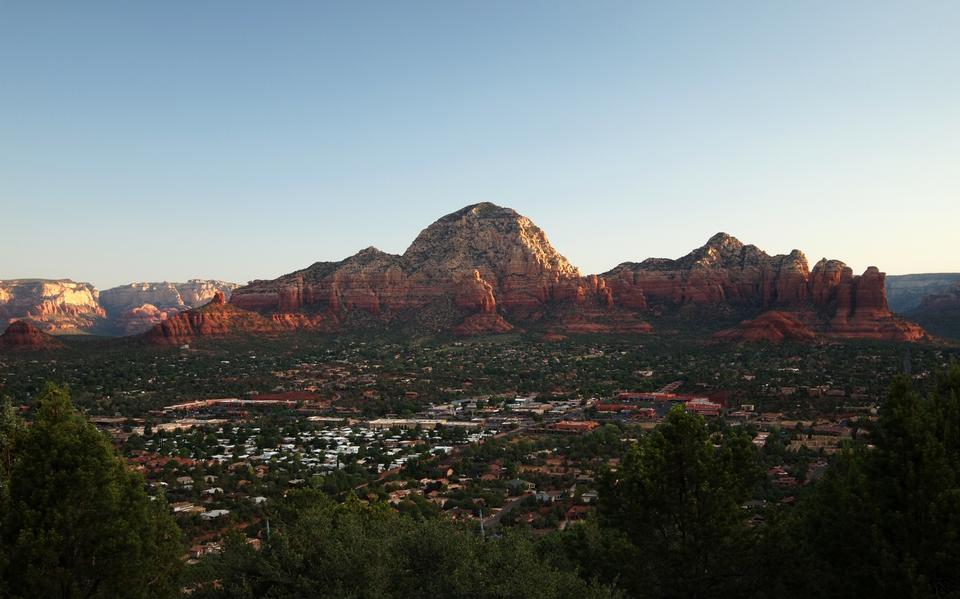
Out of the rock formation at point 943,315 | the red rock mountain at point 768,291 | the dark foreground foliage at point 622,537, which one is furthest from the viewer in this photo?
the rock formation at point 943,315

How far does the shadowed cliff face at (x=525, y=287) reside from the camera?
147 metres

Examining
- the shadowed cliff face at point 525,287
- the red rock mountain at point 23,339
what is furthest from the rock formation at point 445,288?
the red rock mountain at point 23,339

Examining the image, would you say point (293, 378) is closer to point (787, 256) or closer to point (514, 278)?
point (514, 278)

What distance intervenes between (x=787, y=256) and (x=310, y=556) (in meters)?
155

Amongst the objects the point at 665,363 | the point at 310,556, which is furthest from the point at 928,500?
the point at 665,363

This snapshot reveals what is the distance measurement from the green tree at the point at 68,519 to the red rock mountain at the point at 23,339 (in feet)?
425

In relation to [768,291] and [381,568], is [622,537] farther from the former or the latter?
[768,291]

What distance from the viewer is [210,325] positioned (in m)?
141

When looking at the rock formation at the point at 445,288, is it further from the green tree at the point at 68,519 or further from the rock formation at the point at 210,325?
the green tree at the point at 68,519

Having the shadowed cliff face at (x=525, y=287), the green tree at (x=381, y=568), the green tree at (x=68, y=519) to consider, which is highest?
the shadowed cliff face at (x=525, y=287)

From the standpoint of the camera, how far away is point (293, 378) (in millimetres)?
106438

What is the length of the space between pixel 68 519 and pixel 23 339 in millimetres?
133644

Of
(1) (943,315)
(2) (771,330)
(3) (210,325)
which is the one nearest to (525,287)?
(2) (771,330)

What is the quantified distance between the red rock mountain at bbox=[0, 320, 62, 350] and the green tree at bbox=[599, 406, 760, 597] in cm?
13623
